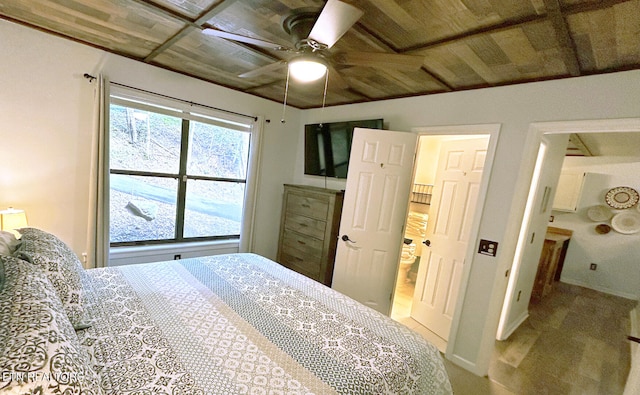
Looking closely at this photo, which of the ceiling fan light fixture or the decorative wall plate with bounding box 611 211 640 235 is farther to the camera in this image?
the decorative wall plate with bounding box 611 211 640 235

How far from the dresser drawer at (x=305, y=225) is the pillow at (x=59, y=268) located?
6.74ft

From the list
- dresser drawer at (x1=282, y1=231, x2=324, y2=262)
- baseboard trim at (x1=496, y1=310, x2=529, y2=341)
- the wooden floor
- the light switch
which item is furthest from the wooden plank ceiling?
baseboard trim at (x1=496, y1=310, x2=529, y2=341)

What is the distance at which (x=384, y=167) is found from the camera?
8.66 ft

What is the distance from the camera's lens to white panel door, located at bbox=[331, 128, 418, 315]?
262 cm

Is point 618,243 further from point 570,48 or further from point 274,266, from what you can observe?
point 274,266

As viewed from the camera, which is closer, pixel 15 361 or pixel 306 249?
pixel 15 361


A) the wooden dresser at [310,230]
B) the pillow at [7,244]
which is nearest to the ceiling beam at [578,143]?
the wooden dresser at [310,230]

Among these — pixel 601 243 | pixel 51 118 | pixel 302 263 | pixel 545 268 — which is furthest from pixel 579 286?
pixel 51 118

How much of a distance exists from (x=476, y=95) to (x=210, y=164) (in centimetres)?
285

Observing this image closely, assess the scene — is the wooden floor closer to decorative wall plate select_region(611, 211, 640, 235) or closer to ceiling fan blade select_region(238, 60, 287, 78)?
decorative wall plate select_region(611, 211, 640, 235)

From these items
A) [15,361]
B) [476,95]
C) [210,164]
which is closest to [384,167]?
[476,95]

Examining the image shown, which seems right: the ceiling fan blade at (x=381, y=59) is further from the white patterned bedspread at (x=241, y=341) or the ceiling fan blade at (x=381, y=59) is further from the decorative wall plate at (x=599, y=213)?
the decorative wall plate at (x=599, y=213)

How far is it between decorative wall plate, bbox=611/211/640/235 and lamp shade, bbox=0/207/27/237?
7662 mm

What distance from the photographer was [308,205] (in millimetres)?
3160
